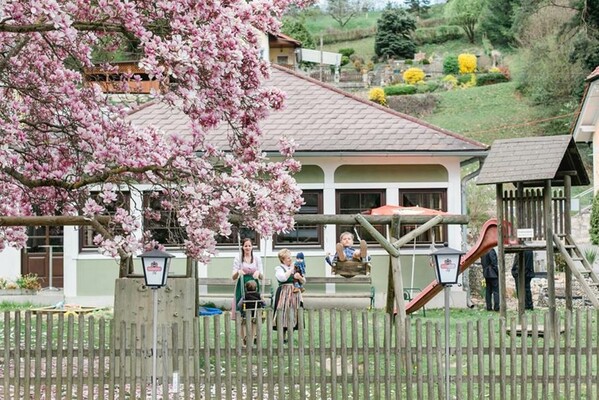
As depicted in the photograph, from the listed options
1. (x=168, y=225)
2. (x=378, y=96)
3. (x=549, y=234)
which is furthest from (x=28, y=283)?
(x=378, y=96)

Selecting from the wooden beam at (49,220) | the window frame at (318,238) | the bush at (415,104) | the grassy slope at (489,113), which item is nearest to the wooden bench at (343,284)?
the window frame at (318,238)

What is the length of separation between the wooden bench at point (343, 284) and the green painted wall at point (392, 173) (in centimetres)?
249

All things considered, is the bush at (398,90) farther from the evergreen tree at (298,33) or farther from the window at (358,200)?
the window at (358,200)

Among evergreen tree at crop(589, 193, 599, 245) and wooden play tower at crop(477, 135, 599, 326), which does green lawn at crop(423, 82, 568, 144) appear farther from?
wooden play tower at crop(477, 135, 599, 326)

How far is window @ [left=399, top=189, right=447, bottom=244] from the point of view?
22.2m

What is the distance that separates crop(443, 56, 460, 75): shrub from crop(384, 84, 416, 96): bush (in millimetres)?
9517

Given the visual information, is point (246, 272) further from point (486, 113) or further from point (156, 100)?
point (486, 113)

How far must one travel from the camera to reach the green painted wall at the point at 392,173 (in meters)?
22.1

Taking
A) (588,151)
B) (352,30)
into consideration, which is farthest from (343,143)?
(352,30)

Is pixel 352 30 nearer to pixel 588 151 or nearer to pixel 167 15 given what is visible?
pixel 588 151

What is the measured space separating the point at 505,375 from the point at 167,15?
5.31 meters

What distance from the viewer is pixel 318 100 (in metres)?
24.1

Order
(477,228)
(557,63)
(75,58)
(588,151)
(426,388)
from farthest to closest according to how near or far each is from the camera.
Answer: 1. (557,63)
2. (588,151)
3. (477,228)
4. (426,388)
5. (75,58)

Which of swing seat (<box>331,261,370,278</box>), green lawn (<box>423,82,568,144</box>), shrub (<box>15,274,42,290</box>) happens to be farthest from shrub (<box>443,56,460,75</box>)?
swing seat (<box>331,261,370,278</box>)
